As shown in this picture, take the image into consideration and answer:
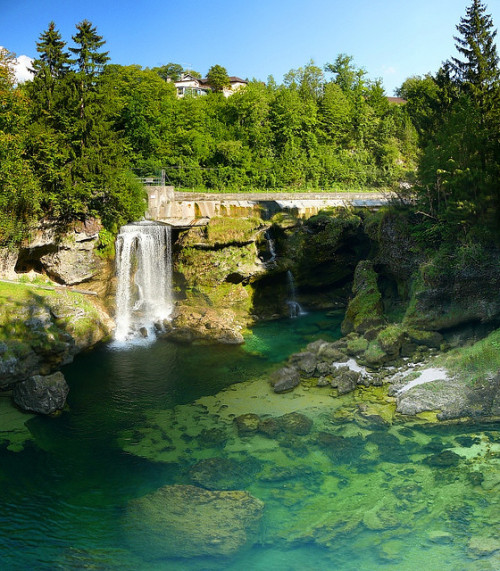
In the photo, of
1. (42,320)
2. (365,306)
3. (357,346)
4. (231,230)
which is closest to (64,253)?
(42,320)

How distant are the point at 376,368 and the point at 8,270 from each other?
70.5ft

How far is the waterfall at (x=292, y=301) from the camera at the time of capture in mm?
34625

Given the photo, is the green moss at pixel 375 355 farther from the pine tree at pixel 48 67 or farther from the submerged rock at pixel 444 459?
the pine tree at pixel 48 67

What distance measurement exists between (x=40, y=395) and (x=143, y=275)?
12680 mm

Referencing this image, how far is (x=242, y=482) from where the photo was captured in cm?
1549

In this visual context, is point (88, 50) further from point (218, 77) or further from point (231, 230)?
point (218, 77)

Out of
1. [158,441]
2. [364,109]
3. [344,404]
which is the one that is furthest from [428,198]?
[364,109]

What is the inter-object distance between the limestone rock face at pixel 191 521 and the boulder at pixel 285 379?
25.2 feet

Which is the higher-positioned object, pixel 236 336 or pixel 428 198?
pixel 428 198

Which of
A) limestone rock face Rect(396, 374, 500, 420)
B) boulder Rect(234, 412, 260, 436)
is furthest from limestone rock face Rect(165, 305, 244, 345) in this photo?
limestone rock face Rect(396, 374, 500, 420)

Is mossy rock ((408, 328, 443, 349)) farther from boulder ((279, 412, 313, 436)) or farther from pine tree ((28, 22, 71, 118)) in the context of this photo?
pine tree ((28, 22, 71, 118))

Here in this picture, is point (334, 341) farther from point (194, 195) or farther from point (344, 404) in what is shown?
point (194, 195)

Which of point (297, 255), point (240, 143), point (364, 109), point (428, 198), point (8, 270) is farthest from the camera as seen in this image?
point (364, 109)

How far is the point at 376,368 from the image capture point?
76.7ft
